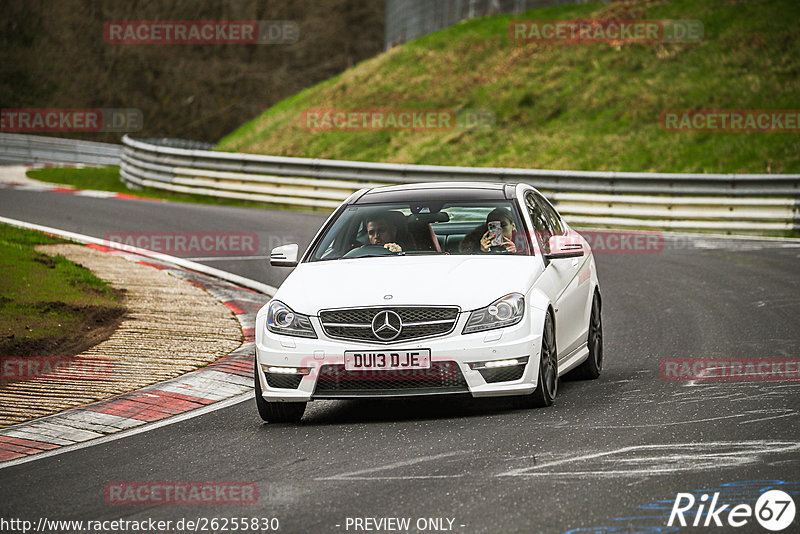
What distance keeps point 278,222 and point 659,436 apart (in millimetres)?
15777

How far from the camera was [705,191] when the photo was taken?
2177cm

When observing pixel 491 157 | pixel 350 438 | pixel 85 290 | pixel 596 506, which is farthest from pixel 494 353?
pixel 491 157

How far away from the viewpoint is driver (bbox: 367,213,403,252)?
8.88 m

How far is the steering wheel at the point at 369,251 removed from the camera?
8766 millimetres

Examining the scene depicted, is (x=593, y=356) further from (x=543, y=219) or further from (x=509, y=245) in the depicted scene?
(x=509, y=245)

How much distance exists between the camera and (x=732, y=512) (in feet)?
17.8

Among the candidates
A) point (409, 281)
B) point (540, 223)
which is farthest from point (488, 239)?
point (409, 281)

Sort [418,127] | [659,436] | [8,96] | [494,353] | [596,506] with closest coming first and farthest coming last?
[596,506] → [659,436] → [494,353] → [418,127] → [8,96]

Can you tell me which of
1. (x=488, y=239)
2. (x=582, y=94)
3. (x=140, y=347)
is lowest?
(x=140, y=347)

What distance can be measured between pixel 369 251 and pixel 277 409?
4.81 feet

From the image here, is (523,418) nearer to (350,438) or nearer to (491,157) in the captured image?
(350,438)

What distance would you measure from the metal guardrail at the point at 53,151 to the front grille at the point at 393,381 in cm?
3575

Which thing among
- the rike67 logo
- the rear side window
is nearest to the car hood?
the rear side window

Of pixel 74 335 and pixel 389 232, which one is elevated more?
pixel 389 232
